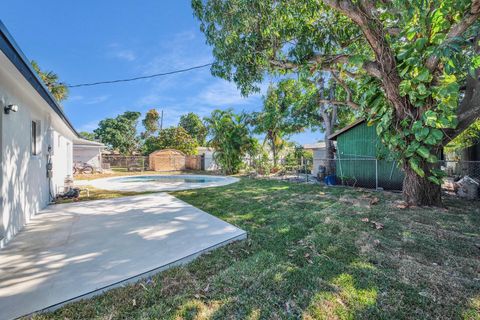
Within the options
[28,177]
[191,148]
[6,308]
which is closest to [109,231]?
[6,308]

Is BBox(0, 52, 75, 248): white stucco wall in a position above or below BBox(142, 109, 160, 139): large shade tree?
below

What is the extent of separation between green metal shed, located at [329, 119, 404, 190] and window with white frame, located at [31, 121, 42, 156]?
10580 mm

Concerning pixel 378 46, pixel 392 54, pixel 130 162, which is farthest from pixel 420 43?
pixel 130 162

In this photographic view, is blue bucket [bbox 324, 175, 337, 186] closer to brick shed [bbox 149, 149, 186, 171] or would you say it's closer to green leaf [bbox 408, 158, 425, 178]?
green leaf [bbox 408, 158, 425, 178]

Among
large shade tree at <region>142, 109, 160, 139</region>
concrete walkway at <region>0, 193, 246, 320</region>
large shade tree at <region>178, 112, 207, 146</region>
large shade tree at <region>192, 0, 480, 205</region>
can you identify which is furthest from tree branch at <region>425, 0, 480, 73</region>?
large shade tree at <region>142, 109, 160, 139</region>

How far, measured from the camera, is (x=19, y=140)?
12.8 ft

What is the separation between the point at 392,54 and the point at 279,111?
388 inches

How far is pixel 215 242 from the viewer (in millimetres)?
3324

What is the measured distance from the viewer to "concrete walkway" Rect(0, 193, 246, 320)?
216 centimetres

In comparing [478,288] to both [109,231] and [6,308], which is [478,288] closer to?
[6,308]

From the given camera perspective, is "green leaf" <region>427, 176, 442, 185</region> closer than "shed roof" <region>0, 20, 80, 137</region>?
No

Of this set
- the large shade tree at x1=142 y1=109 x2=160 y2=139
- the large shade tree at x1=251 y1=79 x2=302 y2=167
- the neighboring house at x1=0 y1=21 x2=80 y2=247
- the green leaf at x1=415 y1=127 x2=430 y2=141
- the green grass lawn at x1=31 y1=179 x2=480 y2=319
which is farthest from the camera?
the large shade tree at x1=142 y1=109 x2=160 y2=139

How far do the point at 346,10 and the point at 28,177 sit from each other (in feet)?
25.3

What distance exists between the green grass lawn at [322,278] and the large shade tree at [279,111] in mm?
11315
